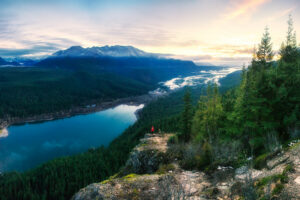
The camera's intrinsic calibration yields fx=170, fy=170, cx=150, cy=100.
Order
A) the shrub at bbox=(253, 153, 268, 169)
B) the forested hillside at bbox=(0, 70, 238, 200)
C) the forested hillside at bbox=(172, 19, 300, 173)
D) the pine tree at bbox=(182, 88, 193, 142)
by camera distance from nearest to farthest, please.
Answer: the shrub at bbox=(253, 153, 268, 169) → the forested hillside at bbox=(172, 19, 300, 173) → the pine tree at bbox=(182, 88, 193, 142) → the forested hillside at bbox=(0, 70, 238, 200)

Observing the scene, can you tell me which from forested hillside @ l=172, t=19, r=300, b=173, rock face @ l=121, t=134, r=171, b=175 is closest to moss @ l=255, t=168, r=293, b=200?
forested hillside @ l=172, t=19, r=300, b=173

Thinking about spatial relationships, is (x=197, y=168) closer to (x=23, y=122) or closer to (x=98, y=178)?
(x=98, y=178)

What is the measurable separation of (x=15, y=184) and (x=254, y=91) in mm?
91790

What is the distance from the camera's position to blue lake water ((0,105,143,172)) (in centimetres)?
10400

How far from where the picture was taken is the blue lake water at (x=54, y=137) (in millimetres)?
104000

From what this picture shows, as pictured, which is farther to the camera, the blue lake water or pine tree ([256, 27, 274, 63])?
the blue lake water

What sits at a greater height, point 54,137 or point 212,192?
point 212,192

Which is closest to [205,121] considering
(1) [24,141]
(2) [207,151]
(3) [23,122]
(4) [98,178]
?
(2) [207,151]

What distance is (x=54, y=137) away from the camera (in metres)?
131

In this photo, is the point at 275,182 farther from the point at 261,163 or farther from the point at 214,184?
the point at 261,163

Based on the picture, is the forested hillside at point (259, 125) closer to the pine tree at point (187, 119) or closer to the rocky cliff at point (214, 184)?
the rocky cliff at point (214, 184)

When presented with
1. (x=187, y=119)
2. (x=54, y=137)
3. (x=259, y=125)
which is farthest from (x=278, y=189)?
(x=54, y=137)

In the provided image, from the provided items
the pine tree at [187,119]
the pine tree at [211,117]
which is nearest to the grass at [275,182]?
the pine tree at [211,117]

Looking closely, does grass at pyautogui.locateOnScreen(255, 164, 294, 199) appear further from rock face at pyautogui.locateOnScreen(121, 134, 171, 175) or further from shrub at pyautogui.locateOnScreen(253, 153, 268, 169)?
rock face at pyautogui.locateOnScreen(121, 134, 171, 175)
